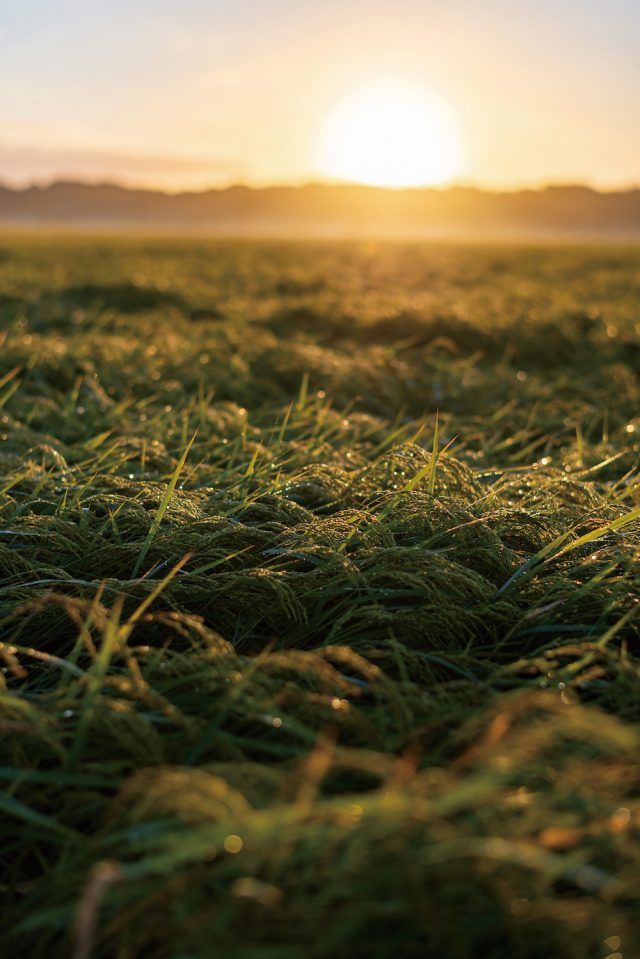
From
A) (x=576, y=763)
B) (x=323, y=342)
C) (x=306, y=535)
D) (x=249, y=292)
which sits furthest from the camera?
(x=249, y=292)

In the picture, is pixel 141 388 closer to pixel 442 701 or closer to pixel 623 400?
pixel 623 400

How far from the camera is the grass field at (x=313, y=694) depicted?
1216mm

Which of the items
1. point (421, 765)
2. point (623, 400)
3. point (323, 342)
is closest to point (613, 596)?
point (421, 765)

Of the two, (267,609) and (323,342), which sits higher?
(323,342)

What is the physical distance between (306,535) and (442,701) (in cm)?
75

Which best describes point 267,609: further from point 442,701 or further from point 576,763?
point 576,763

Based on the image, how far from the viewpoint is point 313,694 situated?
1733 mm

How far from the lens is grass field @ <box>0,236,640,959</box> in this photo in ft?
3.99

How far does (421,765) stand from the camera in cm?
168

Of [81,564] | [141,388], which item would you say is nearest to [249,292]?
[141,388]

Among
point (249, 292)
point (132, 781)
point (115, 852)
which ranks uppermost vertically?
point (249, 292)

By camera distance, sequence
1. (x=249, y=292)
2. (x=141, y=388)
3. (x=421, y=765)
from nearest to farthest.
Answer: (x=421, y=765) < (x=141, y=388) < (x=249, y=292)

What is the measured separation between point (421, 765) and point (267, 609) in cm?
73

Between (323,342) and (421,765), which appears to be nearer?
(421,765)
